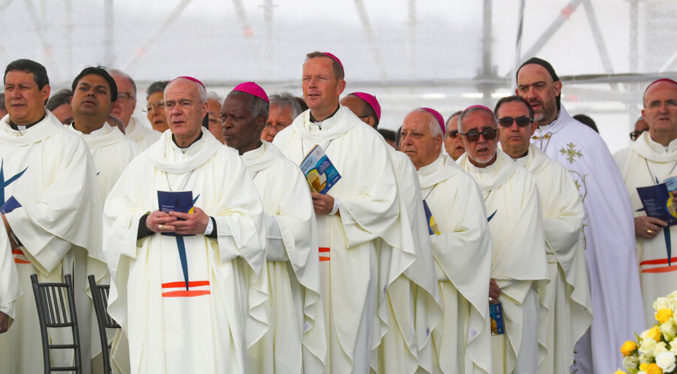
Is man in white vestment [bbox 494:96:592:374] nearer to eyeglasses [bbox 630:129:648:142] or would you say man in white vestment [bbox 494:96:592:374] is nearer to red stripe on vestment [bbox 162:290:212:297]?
eyeglasses [bbox 630:129:648:142]

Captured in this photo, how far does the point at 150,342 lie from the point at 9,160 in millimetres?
2172

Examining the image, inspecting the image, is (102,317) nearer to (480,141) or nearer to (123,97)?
(123,97)

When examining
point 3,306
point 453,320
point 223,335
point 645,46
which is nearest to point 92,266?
point 3,306

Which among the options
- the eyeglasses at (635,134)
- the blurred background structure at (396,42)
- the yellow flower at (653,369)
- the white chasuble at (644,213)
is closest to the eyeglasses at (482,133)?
the white chasuble at (644,213)

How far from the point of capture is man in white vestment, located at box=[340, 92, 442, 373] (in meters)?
8.70

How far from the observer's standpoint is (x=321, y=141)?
859 centimetres

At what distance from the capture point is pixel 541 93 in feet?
34.7

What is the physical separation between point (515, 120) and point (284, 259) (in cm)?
300

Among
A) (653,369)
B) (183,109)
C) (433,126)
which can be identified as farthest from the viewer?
(433,126)

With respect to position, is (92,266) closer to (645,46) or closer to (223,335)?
(223,335)

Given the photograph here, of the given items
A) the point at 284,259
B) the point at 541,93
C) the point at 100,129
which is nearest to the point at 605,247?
the point at 541,93

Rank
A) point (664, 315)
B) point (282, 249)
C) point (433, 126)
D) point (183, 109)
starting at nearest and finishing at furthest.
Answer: point (664, 315)
point (183, 109)
point (282, 249)
point (433, 126)

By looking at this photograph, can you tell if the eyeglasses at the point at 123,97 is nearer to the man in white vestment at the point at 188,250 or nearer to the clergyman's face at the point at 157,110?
the clergyman's face at the point at 157,110

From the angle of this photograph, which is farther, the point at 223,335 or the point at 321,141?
the point at 321,141
